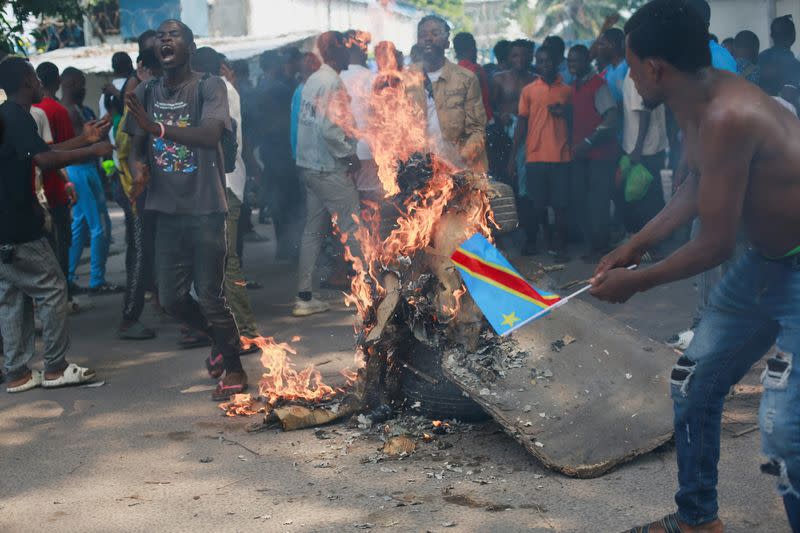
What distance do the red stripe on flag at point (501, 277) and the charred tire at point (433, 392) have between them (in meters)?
0.74

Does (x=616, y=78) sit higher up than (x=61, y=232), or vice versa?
(x=616, y=78)

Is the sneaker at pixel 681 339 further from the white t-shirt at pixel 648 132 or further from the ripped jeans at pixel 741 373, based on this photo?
the white t-shirt at pixel 648 132

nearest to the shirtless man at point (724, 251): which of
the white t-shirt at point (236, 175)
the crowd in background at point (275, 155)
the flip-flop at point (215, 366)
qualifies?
the crowd in background at point (275, 155)

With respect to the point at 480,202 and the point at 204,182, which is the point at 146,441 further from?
the point at 480,202

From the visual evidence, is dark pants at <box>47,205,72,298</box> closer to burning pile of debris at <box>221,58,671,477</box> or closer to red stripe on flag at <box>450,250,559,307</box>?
burning pile of debris at <box>221,58,671,477</box>

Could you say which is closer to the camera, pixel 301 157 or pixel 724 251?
pixel 724 251

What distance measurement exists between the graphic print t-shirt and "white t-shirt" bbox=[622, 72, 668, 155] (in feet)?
17.8

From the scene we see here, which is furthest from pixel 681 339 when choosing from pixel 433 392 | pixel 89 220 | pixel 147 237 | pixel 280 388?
pixel 89 220

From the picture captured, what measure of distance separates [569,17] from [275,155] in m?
57.8

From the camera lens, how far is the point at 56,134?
7781 millimetres

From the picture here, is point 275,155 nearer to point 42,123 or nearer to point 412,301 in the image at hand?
point 42,123

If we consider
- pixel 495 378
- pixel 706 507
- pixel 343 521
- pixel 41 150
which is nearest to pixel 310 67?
pixel 41 150

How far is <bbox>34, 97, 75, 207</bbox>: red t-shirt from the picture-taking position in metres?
7.59

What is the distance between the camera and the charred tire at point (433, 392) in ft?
16.3
